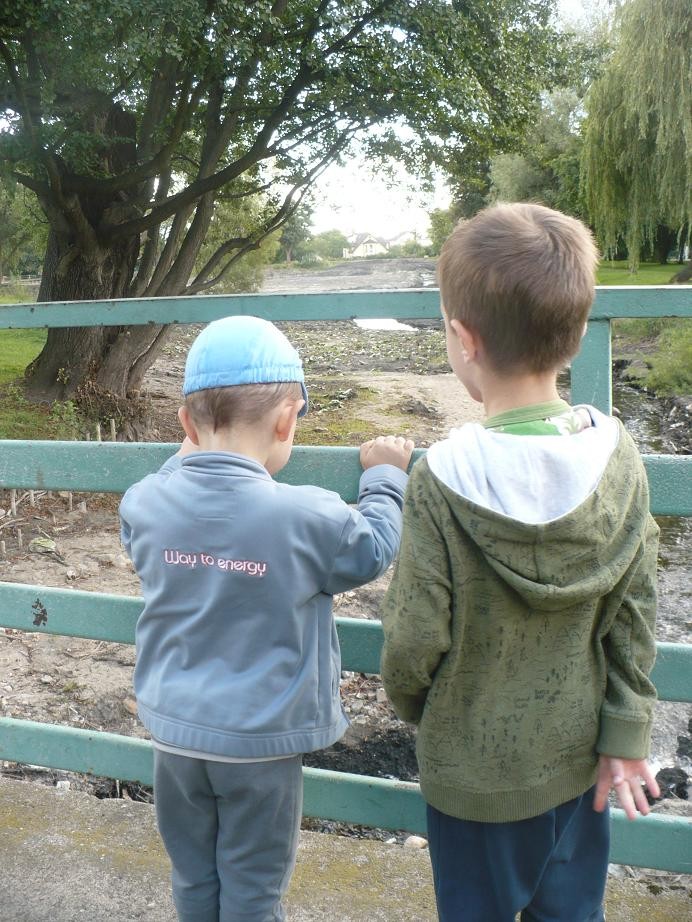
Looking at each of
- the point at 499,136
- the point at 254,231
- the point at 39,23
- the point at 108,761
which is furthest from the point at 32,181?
the point at 108,761

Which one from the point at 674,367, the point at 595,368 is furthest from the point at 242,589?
the point at 674,367

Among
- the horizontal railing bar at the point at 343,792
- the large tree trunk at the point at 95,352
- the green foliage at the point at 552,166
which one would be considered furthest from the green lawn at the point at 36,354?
the horizontal railing bar at the point at 343,792

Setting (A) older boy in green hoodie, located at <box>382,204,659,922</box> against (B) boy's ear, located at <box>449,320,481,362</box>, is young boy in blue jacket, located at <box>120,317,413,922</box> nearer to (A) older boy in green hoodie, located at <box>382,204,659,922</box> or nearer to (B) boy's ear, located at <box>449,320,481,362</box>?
(A) older boy in green hoodie, located at <box>382,204,659,922</box>

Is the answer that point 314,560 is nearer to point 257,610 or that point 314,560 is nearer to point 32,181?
point 257,610

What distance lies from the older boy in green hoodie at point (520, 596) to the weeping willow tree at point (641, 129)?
48.5 feet

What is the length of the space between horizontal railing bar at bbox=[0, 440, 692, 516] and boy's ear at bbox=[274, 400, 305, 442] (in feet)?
0.93

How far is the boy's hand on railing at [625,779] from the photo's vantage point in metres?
1.37

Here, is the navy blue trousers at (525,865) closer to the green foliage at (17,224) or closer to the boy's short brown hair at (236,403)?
the boy's short brown hair at (236,403)

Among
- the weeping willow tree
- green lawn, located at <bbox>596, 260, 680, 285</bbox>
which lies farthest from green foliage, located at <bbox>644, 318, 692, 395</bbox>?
green lawn, located at <bbox>596, 260, 680, 285</bbox>

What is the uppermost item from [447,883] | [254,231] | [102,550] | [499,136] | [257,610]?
[499,136]

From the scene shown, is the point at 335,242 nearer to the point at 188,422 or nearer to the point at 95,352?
the point at 95,352

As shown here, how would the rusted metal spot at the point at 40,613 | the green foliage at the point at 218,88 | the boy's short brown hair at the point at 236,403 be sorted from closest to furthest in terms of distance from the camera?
the boy's short brown hair at the point at 236,403 < the rusted metal spot at the point at 40,613 < the green foliage at the point at 218,88

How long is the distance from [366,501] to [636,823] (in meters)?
0.99

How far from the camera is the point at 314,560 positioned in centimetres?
144
